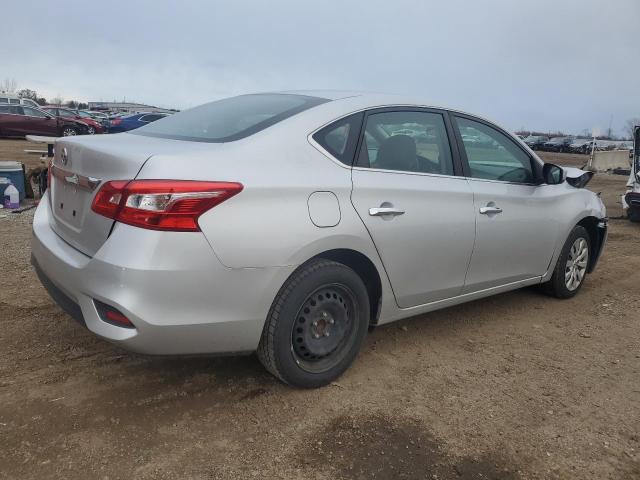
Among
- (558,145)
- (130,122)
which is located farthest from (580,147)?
(130,122)

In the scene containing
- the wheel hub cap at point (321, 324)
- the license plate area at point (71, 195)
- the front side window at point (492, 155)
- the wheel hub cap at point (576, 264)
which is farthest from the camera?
the wheel hub cap at point (576, 264)

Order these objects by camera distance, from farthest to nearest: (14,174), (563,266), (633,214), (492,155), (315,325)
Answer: (633,214) < (14,174) < (563,266) < (492,155) < (315,325)

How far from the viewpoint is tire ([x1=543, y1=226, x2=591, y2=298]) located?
4.75 m

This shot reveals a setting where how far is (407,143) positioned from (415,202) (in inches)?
16.5

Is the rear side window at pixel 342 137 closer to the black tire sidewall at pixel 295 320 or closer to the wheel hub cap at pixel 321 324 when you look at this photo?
the black tire sidewall at pixel 295 320

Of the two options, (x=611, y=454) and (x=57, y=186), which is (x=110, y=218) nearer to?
(x=57, y=186)

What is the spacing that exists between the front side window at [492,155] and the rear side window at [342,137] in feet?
3.25

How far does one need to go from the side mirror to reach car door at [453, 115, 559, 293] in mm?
59

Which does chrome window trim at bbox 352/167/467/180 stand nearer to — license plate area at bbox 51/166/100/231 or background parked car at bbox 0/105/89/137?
license plate area at bbox 51/166/100/231

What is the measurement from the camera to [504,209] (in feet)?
13.0

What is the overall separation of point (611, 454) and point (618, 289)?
126 inches

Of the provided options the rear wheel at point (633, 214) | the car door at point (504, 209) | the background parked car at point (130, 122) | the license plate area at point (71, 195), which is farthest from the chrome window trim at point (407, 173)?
the background parked car at point (130, 122)

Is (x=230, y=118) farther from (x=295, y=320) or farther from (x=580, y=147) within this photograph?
(x=580, y=147)

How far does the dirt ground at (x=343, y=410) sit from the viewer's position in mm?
2484
